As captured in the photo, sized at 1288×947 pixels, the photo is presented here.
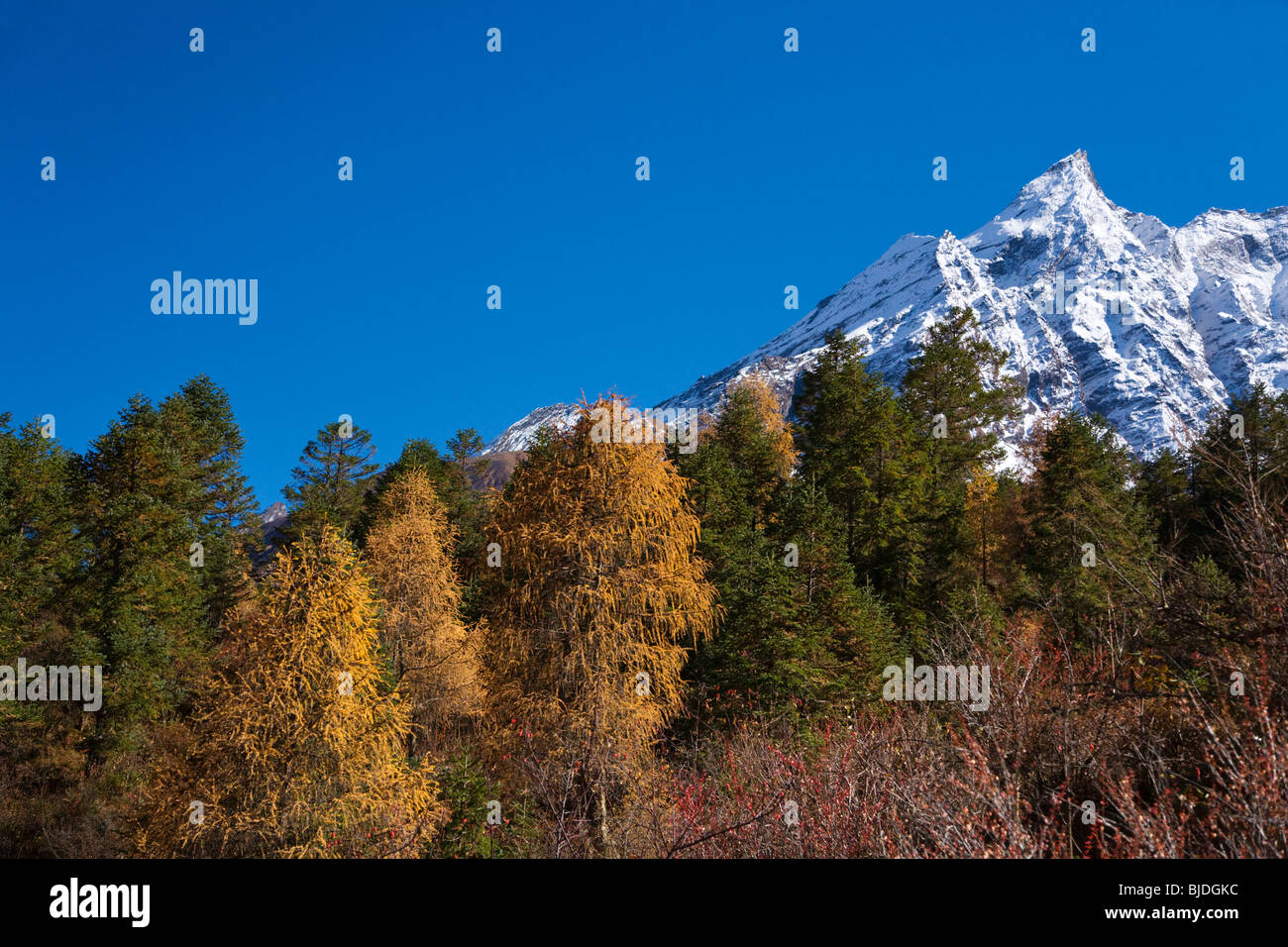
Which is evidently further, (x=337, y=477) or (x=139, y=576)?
(x=337, y=477)

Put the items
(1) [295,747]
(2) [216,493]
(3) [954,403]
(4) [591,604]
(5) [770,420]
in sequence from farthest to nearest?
(5) [770,420]
(2) [216,493]
(3) [954,403]
(4) [591,604]
(1) [295,747]

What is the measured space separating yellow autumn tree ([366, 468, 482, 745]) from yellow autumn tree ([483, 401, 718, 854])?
8.45 meters

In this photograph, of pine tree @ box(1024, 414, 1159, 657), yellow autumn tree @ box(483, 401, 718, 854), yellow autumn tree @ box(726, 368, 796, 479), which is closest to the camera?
yellow autumn tree @ box(483, 401, 718, 854)

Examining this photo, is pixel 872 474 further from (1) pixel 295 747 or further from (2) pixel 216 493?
(2) pixel 216 493

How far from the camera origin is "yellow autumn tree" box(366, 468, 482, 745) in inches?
948

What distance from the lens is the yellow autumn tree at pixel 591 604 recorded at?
1476cm

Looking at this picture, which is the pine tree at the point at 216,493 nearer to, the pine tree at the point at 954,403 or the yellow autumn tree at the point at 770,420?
the yellow autumn tree at the point at 770,420

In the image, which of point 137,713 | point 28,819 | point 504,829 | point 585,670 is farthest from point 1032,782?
point 28,819

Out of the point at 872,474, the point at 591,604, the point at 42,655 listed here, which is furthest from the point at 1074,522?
the point at 42,655

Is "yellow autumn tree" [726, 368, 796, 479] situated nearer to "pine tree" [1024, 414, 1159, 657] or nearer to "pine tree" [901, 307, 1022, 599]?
"pine tree" [901, 307, 1022, 599]

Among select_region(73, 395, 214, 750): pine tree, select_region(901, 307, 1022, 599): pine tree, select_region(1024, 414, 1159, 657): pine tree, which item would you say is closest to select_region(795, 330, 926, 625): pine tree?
select_region(901, 307, 1022, 599): pine tree

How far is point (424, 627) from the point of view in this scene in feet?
80.9

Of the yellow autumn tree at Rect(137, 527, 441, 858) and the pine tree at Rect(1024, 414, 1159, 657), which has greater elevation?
the pine tree at Rect(1024, 414, 1159, 657)

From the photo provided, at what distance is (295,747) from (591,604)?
621cm
